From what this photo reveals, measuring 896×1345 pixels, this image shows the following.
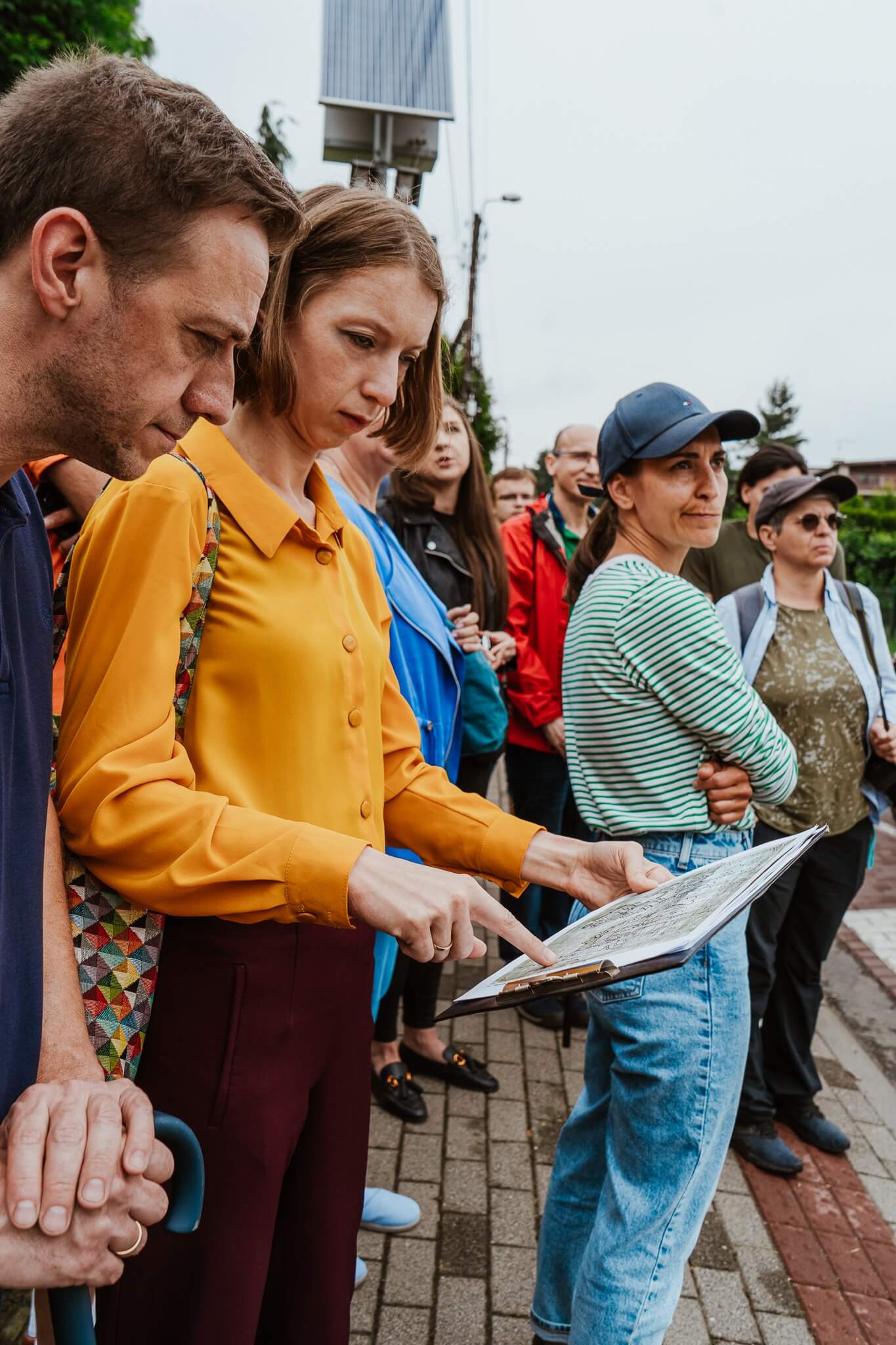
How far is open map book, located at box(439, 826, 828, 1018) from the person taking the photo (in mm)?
1195

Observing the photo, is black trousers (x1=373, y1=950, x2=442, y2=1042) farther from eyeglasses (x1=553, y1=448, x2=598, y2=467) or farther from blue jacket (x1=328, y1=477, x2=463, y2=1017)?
eyeglasses (x1=553, y1=448, x2=598, y2=467)

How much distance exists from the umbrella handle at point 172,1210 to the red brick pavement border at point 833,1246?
7.35 feet

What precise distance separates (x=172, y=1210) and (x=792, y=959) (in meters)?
3.04

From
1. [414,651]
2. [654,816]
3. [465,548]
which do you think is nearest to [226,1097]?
[654,816]

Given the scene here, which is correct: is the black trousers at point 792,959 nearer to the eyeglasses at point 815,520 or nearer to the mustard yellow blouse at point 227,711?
the eyeglasses at point 815,520

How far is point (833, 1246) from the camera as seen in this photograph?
119 inches

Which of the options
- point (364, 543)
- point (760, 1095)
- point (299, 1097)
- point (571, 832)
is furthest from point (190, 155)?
point (571, 832)

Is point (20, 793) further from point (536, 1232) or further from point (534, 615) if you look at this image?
point (534, 615)

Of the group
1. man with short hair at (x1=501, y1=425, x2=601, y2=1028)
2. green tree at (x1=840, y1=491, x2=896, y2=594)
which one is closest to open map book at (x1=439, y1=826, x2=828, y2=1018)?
man with short hair at (x1=501, y1=425, x2=601, y2=1028)

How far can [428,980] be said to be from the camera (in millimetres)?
3742

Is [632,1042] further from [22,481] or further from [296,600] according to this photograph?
[22,481]

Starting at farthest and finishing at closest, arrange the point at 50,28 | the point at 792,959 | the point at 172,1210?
the point at 50,28
the point at 792,959
the point at 172,1210

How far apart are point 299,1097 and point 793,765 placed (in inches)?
54.8

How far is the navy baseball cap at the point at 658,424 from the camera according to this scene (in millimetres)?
2295
